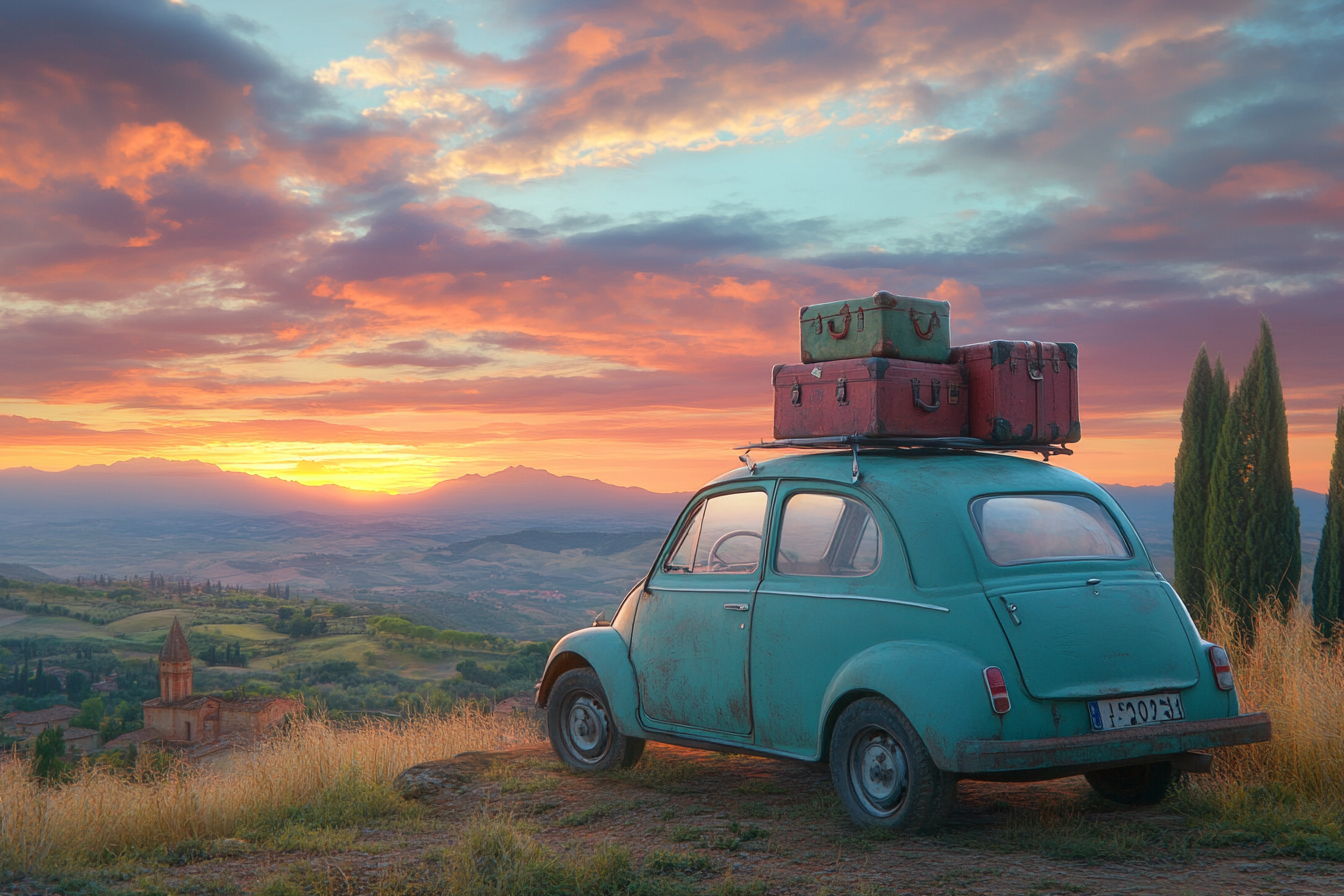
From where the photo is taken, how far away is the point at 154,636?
123 m

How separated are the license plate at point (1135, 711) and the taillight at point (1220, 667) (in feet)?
1.07

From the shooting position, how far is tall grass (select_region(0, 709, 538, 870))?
5.58 m

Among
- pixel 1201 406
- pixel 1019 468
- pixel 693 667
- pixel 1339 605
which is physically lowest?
pixel 1339 605

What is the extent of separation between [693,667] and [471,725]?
4888 millimetres

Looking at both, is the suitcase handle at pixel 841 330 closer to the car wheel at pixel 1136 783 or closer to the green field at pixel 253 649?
the car wheel at pixel 1136 783

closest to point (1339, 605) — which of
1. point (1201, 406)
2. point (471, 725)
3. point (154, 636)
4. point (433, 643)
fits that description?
point (1201, 406)

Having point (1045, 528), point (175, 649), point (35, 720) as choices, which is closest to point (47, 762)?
point (1045, 528)

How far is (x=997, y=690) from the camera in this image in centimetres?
480

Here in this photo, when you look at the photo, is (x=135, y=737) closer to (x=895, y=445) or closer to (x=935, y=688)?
(x=895, y=445)

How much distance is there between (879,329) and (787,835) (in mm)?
3014

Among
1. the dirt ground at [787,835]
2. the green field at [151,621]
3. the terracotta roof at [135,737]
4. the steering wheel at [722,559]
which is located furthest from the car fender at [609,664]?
the green field at [151,621]

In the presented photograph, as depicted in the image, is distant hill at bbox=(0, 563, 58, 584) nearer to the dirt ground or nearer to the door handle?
the dirt ground

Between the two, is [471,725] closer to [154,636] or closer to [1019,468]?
[1019,468]

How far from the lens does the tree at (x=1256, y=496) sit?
20172mm
